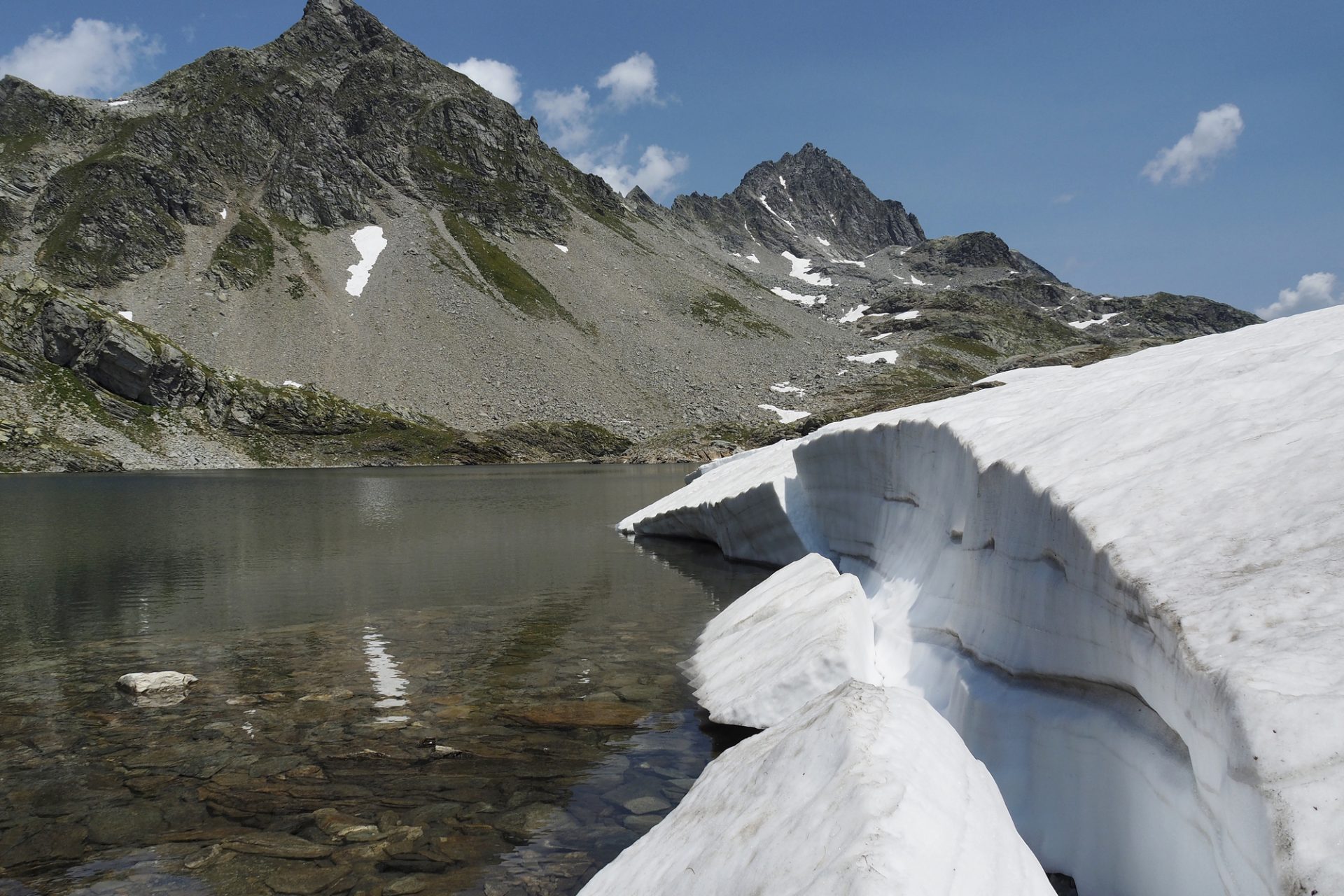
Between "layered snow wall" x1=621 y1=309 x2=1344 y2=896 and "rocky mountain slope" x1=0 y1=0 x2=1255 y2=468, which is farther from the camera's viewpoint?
"rocky mountain slope" x1=0 y1=0 x2=1255 y2=468

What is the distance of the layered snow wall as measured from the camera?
127 inches

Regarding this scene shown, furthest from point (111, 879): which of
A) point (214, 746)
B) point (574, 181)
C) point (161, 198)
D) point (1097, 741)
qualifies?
point (574, 181)

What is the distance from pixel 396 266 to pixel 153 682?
14003 cm

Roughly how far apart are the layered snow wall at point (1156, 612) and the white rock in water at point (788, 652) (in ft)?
2.30

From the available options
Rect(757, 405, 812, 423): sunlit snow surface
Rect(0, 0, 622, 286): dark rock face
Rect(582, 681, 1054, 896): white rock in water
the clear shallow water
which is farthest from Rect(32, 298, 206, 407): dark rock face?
Rect(582, 681, 1054, 896): white rock in water

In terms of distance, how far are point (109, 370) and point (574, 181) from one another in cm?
12851

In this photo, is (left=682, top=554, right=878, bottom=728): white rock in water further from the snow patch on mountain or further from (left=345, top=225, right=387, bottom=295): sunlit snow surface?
the snow patch on mountain

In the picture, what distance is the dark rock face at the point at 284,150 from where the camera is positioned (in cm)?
12825

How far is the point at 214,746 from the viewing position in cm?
906

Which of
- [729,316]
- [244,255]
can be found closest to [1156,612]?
[244,255]

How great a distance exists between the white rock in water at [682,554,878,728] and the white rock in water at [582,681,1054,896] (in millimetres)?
2905

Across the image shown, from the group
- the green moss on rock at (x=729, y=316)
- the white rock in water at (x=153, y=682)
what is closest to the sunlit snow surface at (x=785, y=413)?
the green moss on rock at (x=729, y=316)

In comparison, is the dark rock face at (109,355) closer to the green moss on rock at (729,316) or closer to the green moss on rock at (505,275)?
the green moss on rock at (505,275)

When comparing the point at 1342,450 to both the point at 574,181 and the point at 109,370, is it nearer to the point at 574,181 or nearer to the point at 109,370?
the point at 109,370
